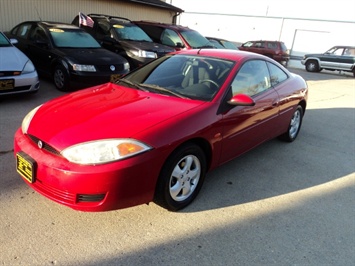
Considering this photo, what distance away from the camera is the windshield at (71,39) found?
7.31 m

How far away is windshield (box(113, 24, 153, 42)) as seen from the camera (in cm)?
917

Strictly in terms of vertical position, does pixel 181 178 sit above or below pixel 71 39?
below

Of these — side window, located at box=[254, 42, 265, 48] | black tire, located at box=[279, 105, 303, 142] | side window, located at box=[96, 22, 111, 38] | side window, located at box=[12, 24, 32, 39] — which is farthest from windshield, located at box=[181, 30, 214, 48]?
side window, located at box=[254, 42, 265, 48]

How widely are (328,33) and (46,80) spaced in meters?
22.7

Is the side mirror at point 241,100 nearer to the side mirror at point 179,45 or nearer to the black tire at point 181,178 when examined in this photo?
the black tire at point 181,178

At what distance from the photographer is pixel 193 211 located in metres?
3.00

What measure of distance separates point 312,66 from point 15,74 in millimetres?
18376

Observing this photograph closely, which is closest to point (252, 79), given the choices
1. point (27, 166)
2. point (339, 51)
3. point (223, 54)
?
point (223, 54)

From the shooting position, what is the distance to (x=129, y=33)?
9398 millimetres

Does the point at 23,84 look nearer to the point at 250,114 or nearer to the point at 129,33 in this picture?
the point at 250,114

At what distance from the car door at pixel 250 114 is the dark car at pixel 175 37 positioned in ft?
20.8

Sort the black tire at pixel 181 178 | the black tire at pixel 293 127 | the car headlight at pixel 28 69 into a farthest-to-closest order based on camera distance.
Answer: the car headlight at pixel 28 69 → the black tire at pixel 293 127 → the black tire at pixel 181 178

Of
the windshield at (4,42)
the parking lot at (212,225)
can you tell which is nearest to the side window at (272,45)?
the windshield at (4,42)

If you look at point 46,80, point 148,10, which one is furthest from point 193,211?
point 148,10
